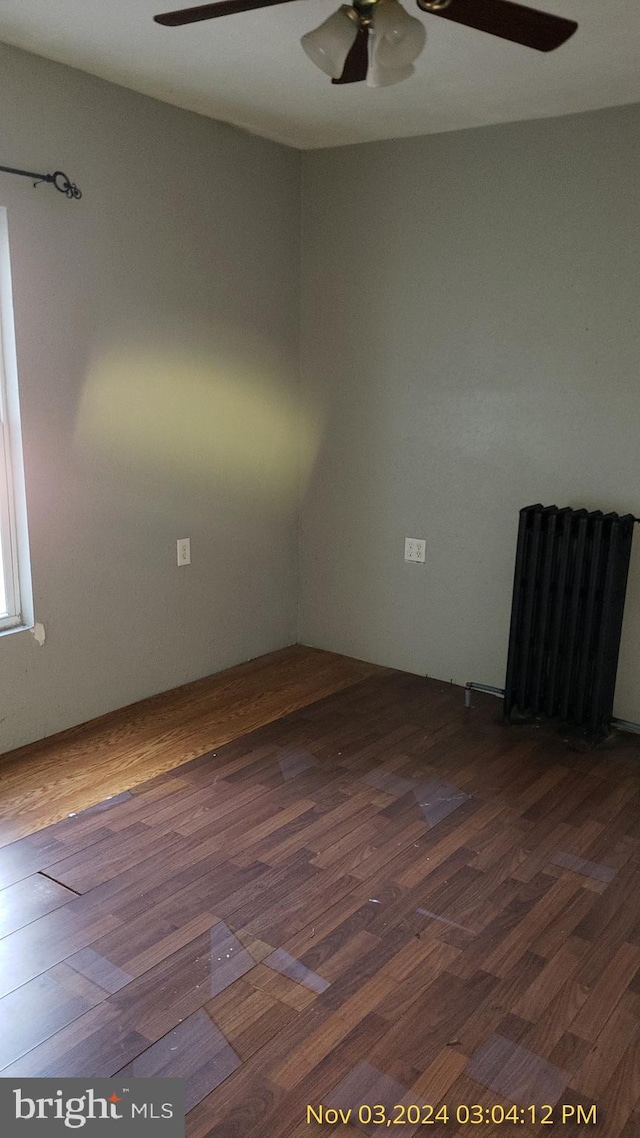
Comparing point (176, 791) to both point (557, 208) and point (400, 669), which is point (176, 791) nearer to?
point (400, 669)

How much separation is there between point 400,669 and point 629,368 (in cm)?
161

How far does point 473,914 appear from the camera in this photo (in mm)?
2146

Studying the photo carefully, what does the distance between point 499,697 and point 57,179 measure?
8.35 feet

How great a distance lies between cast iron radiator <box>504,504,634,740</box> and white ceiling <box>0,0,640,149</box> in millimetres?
1405

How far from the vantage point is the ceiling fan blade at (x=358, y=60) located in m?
1.78

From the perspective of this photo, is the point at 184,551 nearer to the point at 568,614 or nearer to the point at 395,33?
the point at 568,614

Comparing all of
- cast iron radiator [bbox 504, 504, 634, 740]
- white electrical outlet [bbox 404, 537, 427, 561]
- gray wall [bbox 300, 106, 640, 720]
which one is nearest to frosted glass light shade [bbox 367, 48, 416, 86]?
gray wall [bbox 300, 106, 640, 720]

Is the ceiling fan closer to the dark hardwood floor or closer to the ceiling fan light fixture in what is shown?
the ceiling fan light fixture

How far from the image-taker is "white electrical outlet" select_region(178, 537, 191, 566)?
11.4 feet

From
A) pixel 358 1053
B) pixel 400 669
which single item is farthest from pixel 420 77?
pixel 358 1053

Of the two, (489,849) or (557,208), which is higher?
(557,208)

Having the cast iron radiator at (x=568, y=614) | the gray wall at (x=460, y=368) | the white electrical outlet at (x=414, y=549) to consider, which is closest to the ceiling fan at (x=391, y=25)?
the gray wall at (x=460, y=368)

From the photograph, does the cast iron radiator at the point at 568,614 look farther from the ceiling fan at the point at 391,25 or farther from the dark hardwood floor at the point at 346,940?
the ceiling fan at the point at 391,25

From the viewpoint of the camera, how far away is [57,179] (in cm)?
278
